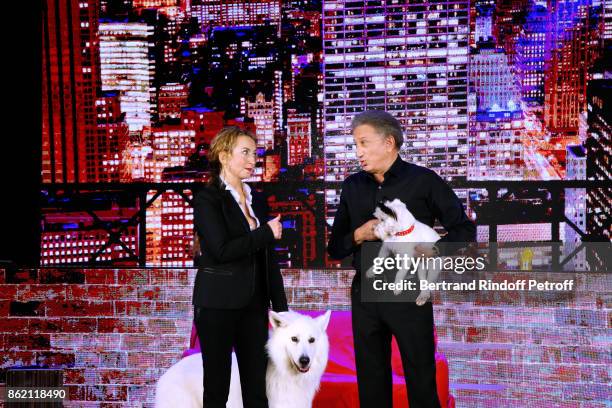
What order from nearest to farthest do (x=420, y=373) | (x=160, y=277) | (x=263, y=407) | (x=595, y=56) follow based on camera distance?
(x=420, y=373)
(x=263, y=407)
(x=595, y=56)
(x=160, y=277)

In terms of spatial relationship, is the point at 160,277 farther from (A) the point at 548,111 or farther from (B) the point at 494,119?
(A) the point at 548,111

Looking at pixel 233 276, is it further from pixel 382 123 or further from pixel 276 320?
pixel 382 123

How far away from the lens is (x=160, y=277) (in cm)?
431

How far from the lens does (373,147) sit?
2.27 m

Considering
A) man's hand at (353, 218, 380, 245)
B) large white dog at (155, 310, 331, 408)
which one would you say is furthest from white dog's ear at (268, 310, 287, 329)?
man's hand at (353, 218, 380, 245)

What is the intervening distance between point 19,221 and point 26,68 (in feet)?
3.36

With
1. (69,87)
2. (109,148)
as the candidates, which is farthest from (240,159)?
(69,87)

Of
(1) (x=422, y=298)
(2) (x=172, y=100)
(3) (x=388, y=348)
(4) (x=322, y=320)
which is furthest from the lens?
(2) (x=172, y=100)

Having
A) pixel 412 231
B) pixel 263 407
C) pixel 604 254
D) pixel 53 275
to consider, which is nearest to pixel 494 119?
pixel 604 254

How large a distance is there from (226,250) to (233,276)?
0.34 ft

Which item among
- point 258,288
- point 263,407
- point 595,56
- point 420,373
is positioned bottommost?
point 263,407

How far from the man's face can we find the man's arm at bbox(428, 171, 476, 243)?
0.60 feet

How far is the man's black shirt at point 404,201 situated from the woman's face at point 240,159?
37cm

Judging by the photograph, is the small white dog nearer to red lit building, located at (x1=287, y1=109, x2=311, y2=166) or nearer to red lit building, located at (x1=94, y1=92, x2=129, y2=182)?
red lit building, located at (x1=287, y1=109, x2=311, y2=166)
